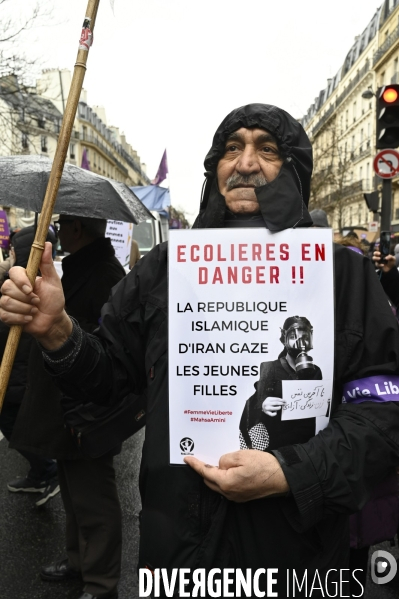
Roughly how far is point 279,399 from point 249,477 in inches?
8.7

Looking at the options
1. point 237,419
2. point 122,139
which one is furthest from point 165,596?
point 122,139

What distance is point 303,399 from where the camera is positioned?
1.48 meters

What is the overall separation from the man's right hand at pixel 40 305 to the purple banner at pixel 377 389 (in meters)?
0.82

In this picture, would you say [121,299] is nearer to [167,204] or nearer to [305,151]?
[305,151]

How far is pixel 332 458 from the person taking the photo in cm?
140

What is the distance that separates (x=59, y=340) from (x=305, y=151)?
94cm

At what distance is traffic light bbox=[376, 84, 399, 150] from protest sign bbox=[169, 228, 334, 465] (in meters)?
4.89

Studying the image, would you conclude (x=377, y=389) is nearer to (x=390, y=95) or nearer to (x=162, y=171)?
(x=390, y=95)

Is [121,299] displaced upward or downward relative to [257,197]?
downward

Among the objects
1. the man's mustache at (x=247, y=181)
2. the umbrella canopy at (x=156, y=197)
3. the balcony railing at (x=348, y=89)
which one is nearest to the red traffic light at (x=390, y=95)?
the man's mustache at (x=247, y=181)

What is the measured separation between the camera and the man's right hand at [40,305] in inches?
58.9

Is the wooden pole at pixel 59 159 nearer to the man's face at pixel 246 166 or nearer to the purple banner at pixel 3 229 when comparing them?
the man's face at pixel 246 166

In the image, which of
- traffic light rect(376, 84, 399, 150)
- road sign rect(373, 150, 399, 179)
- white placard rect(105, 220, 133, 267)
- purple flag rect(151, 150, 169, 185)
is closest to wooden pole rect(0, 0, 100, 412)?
traffic light rect(376, 84, 399, 150)

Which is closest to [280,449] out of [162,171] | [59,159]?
[59,159]
